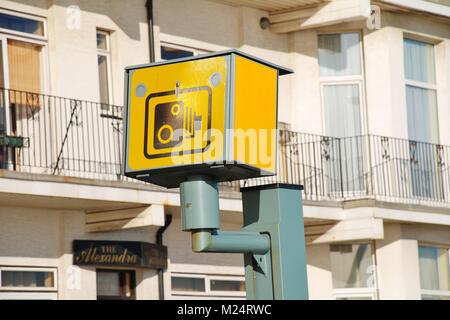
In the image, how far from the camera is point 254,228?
155 inches

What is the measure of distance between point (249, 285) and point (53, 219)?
11871 millimetres

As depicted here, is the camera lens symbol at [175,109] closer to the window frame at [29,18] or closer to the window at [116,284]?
the window frame at [29,18]

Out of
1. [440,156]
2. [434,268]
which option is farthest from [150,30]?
[434,268]

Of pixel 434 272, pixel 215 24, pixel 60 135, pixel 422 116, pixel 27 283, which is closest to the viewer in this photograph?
pixel 27 283

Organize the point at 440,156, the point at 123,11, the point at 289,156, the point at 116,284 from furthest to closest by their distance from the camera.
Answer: the point at 440,156, the point at 289,156, the point at 123,11, the point at 116,284

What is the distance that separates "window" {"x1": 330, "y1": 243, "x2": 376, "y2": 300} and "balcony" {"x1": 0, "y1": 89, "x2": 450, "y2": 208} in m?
1.04

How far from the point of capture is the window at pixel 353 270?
1934cm

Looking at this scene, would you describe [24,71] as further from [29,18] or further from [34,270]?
[34,270]

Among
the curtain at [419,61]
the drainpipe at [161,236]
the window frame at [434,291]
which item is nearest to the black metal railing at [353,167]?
the window frame at [434,291]

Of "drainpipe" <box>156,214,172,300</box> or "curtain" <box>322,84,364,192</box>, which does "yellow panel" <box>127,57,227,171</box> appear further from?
"curtain" <box>322,84,364,192</box>

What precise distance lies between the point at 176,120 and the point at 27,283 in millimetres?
11918

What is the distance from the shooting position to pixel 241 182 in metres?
17.7

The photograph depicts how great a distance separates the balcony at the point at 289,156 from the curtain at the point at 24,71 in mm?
30
